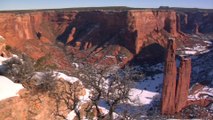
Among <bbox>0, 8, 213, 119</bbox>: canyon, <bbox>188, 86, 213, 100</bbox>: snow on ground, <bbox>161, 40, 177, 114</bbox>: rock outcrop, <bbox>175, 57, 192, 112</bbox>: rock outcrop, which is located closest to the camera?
<bbox>161, 40, 177, 114</bbox>: rock outcrop

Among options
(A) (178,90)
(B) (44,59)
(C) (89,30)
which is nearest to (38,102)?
(B) (44,59)

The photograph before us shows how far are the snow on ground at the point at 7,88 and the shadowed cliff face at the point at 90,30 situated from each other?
56429 millimetres

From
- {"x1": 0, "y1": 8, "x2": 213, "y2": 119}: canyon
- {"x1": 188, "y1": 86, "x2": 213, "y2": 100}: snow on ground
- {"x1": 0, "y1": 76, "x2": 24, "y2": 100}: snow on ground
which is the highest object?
{"x1": 0, "y1": 8, "x2": 213, "y2": 119}: canyon

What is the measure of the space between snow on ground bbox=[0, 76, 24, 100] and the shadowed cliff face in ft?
185

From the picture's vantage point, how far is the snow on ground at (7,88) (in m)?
21.4

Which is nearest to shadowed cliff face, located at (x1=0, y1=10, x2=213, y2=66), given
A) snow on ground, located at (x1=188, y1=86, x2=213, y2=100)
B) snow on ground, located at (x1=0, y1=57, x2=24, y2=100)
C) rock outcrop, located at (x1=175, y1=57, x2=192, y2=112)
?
snow on ground, located at (x1=188, y1=86, x2=213, y2=100)

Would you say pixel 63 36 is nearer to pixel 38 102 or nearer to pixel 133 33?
pixel 133 33

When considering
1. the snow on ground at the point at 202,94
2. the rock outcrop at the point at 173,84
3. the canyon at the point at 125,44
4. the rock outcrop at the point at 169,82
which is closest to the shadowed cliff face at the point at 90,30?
the canyon at the point at 125,44

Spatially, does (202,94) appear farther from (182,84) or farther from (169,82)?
(169,82)

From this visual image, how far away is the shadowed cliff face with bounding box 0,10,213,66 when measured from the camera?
8744 centimetres

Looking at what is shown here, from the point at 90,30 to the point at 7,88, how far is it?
8564cm

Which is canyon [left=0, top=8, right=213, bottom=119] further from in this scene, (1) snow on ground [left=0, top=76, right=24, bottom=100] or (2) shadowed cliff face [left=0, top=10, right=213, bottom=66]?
(1) snow on ground [left=0, top=76, right=24, bottom=100]

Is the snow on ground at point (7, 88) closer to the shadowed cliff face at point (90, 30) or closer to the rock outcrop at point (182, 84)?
the rock outcrop at point (182, 84)

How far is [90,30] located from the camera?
352 feet
